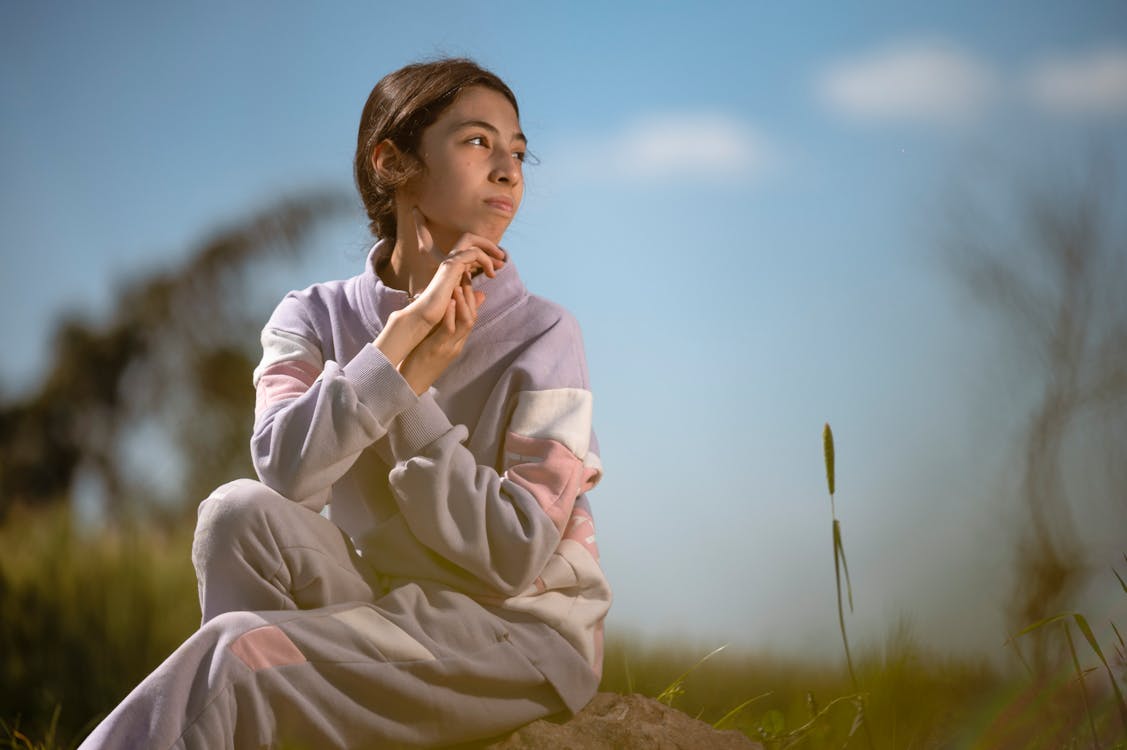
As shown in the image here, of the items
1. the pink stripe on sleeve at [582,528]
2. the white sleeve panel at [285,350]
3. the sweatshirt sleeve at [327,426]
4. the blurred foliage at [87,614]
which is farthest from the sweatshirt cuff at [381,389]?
the blurred foliage at [87,614]

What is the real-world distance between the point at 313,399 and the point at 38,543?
254 cm

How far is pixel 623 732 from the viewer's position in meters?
1.82

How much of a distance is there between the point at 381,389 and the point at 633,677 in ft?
4.43

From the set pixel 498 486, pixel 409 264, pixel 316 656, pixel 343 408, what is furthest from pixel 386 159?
pixel 316 656

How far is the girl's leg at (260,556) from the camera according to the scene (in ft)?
5.39

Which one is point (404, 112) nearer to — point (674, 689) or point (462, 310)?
point (462, 310)

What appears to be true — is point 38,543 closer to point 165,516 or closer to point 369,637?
point 165,516

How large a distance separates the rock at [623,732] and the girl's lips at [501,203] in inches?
33.2

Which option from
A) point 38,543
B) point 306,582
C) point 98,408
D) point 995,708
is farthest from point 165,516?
point 995,708

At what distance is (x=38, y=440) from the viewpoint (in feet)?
14.0

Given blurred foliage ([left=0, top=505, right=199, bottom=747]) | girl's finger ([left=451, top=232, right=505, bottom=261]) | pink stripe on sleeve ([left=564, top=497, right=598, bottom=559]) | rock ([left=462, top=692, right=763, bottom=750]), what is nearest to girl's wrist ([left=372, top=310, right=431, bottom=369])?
girl's finger ([left=451, top=232, right=505, bottom=261])

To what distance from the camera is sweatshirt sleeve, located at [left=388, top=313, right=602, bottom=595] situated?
5.47 ft

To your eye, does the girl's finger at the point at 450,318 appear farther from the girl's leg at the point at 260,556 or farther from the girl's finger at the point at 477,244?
the girl's leg at the point at 260,556

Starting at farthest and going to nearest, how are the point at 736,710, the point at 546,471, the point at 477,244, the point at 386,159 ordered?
the point at 736,710 → the point at 386,159 → the point at 477,244 → the point at 546,471
